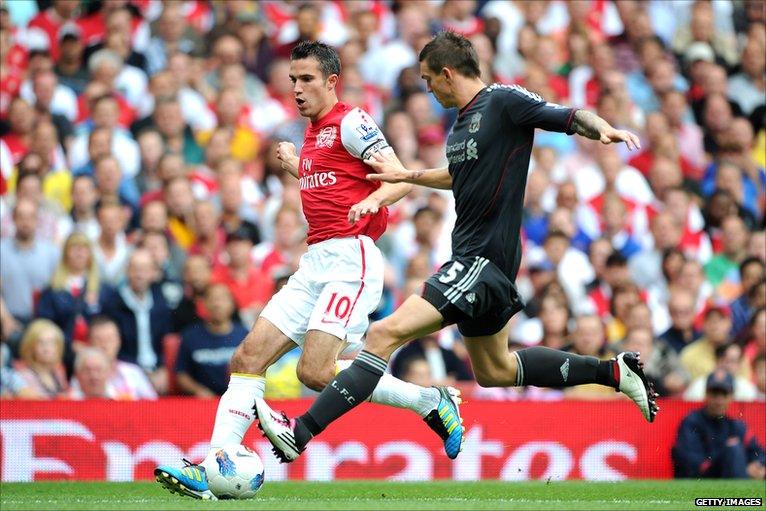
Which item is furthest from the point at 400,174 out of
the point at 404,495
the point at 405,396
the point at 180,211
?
the point at 180,211

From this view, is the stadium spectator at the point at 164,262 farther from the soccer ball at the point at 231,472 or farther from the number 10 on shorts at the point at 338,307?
the soccer ball at the point at 231,472

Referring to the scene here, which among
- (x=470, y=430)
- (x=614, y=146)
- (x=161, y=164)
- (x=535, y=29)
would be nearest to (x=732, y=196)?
(x=614, y=146)

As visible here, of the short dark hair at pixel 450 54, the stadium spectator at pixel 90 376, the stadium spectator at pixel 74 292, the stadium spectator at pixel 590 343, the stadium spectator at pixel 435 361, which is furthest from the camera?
the stadium spectator at pixel 590 343

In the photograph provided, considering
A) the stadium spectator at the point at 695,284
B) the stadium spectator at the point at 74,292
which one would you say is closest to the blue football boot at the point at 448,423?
the stadium spectator at the point at 74,292

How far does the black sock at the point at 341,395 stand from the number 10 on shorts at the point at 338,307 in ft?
2.05

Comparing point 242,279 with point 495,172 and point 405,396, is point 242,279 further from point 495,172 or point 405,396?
point 495,172

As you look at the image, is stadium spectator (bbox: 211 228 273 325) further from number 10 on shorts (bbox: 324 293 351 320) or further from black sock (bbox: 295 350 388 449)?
black sock (bbox: 295 350 388 449)

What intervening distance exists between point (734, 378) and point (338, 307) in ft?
17.2

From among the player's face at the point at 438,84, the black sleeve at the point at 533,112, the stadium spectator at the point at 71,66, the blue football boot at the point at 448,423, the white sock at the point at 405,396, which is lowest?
the blue football boot at the point at 448,423

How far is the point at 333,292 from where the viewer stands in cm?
877

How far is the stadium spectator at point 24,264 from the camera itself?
12.4 m

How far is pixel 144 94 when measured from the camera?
1471cm

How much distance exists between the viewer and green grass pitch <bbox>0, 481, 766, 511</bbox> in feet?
25.5

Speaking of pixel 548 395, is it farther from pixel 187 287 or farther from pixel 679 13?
pixel 679 13
